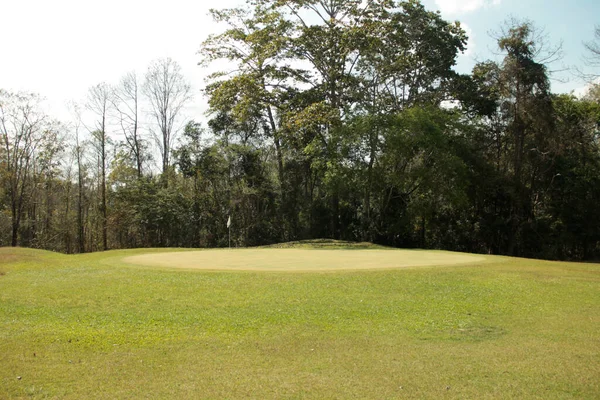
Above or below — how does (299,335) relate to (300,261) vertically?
below

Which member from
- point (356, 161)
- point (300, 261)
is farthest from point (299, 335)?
point (356, 161)

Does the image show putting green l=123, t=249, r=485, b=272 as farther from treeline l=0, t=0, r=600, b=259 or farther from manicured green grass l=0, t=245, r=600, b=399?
treeline l=0, t=0, r=600, b=259

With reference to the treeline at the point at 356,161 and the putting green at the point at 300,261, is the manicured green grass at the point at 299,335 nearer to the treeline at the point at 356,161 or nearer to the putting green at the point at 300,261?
the putting green at the point at 300,261

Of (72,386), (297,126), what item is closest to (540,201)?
(297,126)

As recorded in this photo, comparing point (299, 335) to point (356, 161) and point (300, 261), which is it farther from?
point (356, 161)

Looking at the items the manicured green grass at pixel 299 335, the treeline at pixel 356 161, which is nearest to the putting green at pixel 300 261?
the manicured green grass at pixel 299 335

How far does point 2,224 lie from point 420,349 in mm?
36867

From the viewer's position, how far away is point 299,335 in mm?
7516

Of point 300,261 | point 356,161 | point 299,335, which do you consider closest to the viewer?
point 299,335

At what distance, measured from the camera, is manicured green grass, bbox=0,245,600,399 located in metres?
5.56

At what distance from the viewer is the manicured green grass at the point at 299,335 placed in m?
5.56

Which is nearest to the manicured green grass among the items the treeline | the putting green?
the putting green

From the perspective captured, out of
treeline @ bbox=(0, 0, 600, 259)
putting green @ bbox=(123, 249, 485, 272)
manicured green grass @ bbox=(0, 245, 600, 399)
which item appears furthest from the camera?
treeline @ bbox=(0, 0, 600, 259)

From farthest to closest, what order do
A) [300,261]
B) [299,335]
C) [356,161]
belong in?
[356,161]
[300,261]
[299,335]
